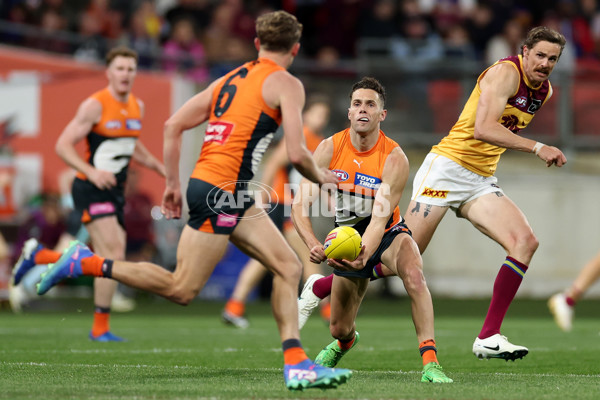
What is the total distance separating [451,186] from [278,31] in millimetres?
2348

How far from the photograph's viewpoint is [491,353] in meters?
7.28

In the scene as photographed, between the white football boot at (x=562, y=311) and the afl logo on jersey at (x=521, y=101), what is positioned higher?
the afl logo on jersey at (x=521, y=101)

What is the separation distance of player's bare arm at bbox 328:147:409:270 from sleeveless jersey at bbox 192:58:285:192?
966 millimetres

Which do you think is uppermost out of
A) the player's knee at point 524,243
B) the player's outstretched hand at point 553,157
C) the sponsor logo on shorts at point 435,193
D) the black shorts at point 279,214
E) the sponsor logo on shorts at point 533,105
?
the sponsor logo on shorts at point 533,105

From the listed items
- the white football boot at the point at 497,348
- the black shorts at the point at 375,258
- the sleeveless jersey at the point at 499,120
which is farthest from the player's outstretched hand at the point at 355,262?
the sleeveless jersey at the point at 499,120

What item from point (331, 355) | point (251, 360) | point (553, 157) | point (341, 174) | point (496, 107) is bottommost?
point (251, 360)

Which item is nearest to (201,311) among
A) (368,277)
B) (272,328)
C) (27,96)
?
(272,328)

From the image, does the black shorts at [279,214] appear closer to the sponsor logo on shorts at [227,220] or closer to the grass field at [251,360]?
the grass field at [251,360]

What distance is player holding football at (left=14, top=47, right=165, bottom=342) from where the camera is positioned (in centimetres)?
959

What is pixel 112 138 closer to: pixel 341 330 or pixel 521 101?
pixel 341 330

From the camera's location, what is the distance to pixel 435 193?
802cm

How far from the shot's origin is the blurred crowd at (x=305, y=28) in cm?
1786

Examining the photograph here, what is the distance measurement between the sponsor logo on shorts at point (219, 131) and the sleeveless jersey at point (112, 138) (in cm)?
362

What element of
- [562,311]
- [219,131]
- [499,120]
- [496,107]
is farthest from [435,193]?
[562,311]
